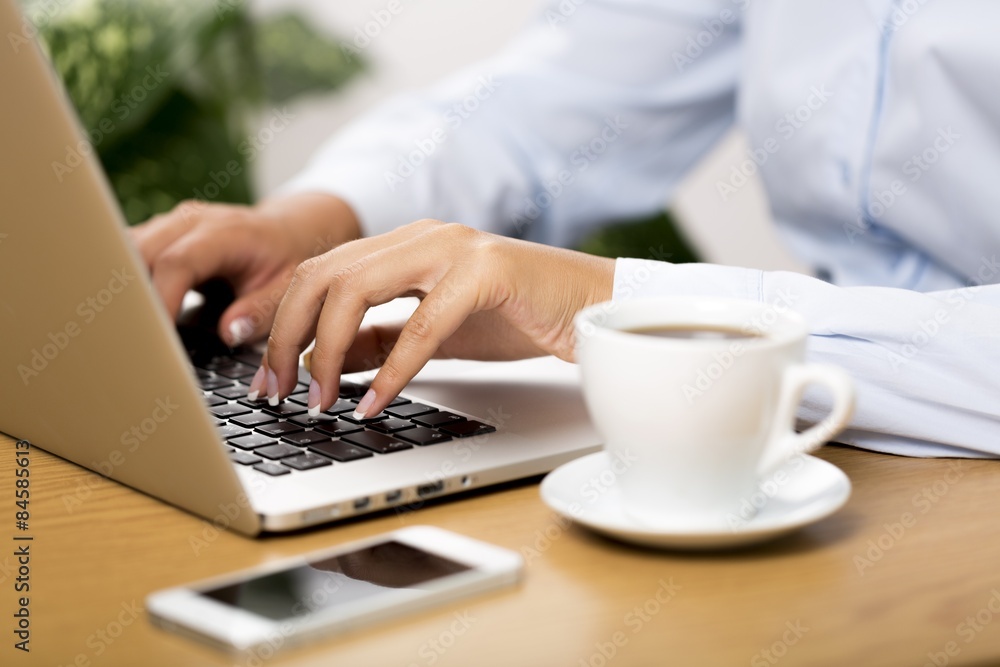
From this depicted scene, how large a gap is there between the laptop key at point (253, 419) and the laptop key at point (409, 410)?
7 centimetres

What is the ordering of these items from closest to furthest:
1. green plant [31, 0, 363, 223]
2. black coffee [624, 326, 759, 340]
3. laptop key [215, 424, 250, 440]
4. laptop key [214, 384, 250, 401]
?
black coffee [624, 326, 759, 340]
laptop key [215, 424, 250, 440]
laptop key [214, 384, 250, 401]
green plant [31, 0, 363, 223]

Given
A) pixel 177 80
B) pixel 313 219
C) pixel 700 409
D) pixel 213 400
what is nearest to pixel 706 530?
pixel 700 409

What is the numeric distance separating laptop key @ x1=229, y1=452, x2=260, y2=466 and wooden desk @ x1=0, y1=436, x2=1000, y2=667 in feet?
0.15

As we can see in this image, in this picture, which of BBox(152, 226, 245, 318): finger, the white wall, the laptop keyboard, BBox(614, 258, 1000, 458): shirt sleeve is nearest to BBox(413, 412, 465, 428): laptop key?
the laptop keyboard

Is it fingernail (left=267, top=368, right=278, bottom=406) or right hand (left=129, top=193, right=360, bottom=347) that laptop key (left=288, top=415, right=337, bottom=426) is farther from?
right hand (left=129, top=193, right=360, bottom=347)

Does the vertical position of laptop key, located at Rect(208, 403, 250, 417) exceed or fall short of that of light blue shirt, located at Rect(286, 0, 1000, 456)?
it falls short

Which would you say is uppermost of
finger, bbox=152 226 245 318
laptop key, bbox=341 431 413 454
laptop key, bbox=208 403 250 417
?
finger, bbox=152 226 245 318

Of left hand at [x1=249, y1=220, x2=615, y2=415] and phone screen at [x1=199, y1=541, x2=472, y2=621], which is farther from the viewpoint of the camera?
left hand at [x1=249, y1=220, x2=615, y2=415]

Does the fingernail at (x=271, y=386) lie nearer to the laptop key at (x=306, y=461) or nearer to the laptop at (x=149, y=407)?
the laptop at (x=149, y=407)

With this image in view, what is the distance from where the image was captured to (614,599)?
49 centimetres

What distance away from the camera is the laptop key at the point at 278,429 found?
68 centimetres

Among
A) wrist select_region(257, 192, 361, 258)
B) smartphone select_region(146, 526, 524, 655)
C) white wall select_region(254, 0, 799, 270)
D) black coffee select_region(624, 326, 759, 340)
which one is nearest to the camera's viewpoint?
smartphone select_region(146, 526, 524, 655)

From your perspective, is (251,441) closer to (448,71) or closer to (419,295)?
(419,295)

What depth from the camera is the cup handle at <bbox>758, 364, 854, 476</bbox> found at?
518 mm
